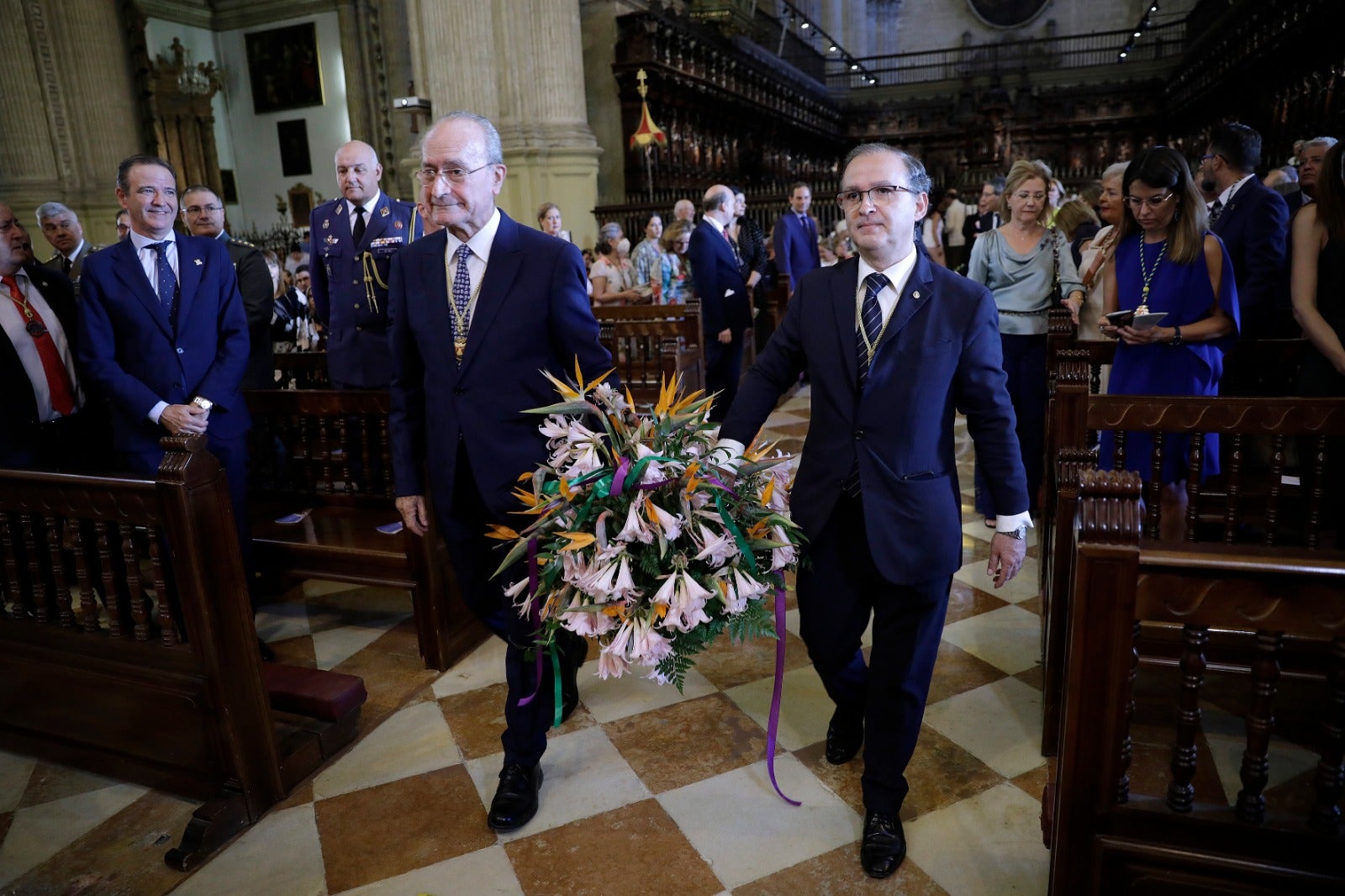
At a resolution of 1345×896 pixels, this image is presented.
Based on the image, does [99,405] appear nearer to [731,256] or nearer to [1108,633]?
[731,256]

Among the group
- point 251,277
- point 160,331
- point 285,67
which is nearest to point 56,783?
point 160,331

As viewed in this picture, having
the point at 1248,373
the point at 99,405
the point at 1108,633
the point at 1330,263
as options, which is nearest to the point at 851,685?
the point at 1108,633

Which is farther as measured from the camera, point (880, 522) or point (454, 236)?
point (454, 236)

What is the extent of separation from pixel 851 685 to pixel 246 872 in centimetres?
162

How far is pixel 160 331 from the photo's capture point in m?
2.99

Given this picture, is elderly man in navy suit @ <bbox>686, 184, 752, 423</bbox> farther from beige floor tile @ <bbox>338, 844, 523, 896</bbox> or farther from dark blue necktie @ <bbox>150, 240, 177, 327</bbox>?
beige floor tile @ <bbox>338, 844, 523, 896</bbox>

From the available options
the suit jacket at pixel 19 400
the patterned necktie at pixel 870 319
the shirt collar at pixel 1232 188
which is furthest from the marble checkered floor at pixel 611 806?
the shirt collar at pixel 1232 188

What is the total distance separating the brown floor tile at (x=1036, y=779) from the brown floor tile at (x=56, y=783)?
8.69ft

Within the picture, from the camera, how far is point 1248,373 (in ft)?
11.3

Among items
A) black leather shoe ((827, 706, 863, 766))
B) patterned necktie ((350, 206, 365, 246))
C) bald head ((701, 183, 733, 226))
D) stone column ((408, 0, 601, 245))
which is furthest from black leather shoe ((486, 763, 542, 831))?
stone column ((408, 0, 601, 245))

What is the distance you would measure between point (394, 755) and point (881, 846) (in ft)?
4.86

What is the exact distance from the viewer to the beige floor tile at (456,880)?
6.71ft

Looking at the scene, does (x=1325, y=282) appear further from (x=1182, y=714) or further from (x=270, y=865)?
(x=270, y=865)

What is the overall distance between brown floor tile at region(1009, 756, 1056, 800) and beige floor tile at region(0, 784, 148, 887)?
253cm
